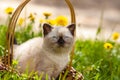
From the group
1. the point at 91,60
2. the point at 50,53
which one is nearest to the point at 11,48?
the point at 50,53

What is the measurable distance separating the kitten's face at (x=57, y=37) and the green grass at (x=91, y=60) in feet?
1.10

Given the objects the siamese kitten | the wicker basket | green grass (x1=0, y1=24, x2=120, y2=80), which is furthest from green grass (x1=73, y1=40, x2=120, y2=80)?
the siamese kitten

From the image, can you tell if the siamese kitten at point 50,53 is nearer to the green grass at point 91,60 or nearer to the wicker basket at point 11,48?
the wicker basket at point 11,48

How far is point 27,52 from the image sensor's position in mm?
4594

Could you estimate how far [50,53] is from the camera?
448 cm

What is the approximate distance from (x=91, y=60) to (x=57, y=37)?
4.48ft

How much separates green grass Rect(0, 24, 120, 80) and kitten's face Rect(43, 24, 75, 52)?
0.33 meters

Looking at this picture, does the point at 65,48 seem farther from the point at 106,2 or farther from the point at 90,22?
the point at 106,2

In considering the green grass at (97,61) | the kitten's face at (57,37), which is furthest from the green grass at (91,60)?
the kitten's face at (57,37)

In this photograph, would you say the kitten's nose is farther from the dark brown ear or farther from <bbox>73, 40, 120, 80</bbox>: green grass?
<bbox>73, 40, 120, 80</bbox>: green grass

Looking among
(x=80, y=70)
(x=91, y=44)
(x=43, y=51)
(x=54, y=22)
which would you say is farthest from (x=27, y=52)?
(x=91, y=44)

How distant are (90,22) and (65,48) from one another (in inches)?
195

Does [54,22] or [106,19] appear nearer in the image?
[54,22]

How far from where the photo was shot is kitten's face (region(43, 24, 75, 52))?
14.5 feet
